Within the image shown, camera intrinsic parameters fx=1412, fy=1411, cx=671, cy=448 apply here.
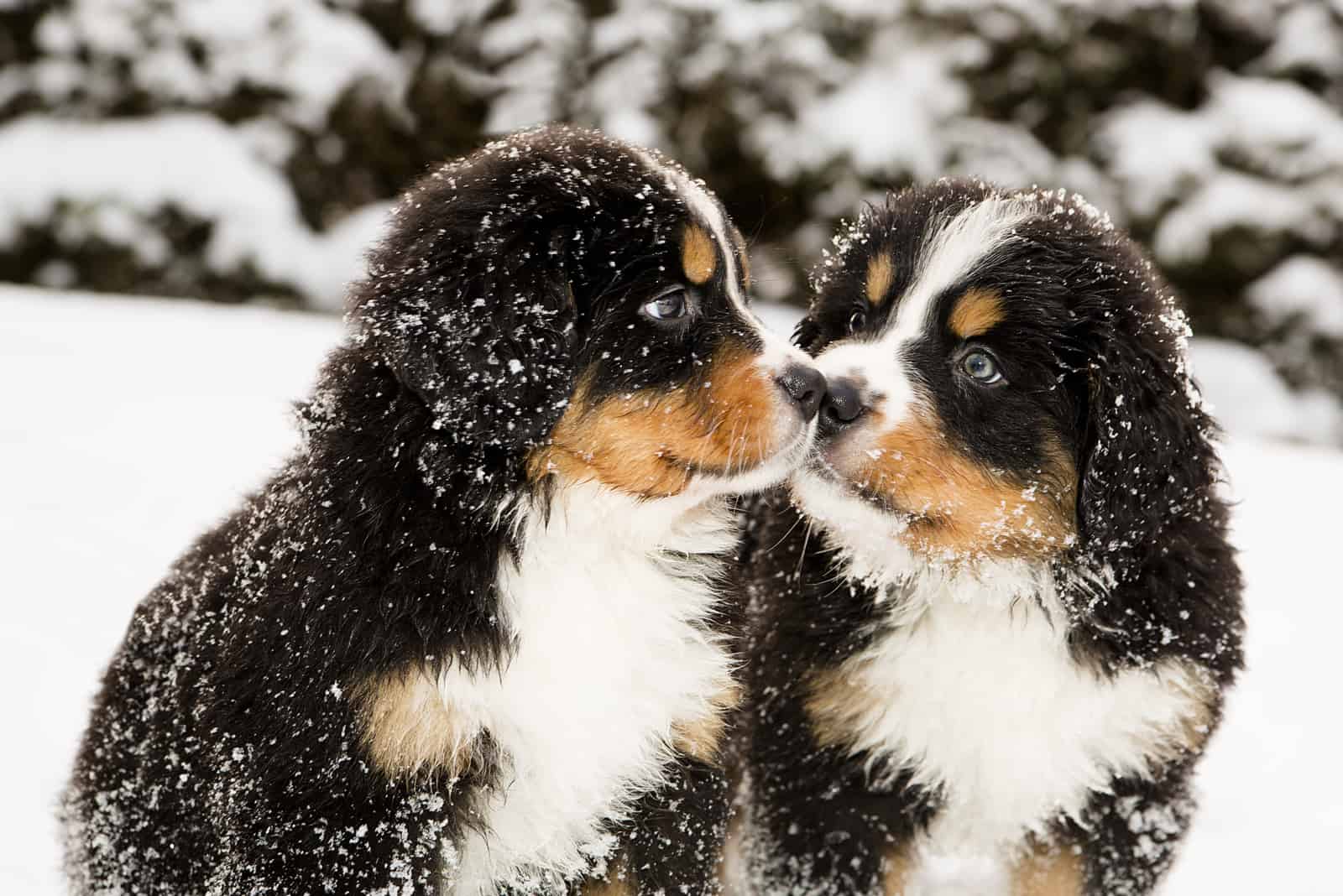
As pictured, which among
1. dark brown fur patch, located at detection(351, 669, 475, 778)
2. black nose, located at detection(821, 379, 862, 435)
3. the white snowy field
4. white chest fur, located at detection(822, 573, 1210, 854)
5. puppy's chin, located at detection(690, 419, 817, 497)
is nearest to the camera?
dark brown fur patch, located at detection(351, 669, 475, 778)

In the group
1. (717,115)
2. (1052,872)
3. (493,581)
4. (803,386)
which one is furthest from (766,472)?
(717,115)

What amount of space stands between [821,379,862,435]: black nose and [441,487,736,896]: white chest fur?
1.12 feet

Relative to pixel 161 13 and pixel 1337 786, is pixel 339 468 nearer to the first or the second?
pixel 1337 786

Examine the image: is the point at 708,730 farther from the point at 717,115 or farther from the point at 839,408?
the point at 717,115

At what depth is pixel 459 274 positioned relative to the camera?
2.40 meters

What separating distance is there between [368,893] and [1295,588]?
4.13 metres

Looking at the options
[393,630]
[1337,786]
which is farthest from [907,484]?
[1337,786]

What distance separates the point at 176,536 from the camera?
465cm

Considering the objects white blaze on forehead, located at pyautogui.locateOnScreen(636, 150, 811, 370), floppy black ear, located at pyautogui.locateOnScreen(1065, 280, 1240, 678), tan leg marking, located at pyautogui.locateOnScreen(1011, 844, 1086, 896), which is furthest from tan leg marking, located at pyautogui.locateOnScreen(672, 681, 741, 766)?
tan leg marking, located at pyautogui.locateOnScreen(1011, 844, 1086, 896)

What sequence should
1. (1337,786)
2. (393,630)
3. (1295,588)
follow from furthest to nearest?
1. (1295,588)
2. (1337,786)
3. (393,630)

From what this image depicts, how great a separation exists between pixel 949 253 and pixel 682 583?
0.92 meters

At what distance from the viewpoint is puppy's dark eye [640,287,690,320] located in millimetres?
2568

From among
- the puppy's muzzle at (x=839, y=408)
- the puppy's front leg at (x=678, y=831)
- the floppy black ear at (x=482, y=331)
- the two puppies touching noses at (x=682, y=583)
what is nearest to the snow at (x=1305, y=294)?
the two puppies touching noses at (x=682, y=583)

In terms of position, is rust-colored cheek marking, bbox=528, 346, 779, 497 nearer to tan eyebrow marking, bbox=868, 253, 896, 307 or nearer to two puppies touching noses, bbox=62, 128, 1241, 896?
two puppies touching noses, bbox=62, 128, 1241, 896
